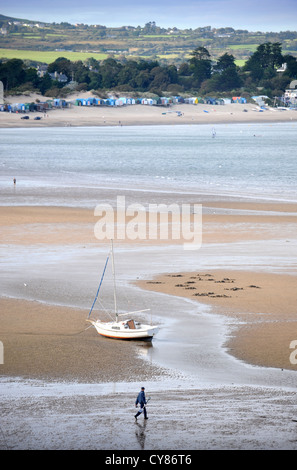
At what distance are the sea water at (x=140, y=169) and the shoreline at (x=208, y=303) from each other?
11.6m

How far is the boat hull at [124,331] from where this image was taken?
23766 mm

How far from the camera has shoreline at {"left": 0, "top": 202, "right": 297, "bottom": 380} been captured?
22.7m

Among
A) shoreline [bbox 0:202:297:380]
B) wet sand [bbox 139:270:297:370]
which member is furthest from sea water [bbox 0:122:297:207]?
wet sand [bbox 139:270:297:370]

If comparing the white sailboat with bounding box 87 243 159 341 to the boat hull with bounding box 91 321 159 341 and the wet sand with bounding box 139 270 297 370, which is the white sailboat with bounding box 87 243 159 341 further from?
the wet sand with bounding box 139 270 297 370

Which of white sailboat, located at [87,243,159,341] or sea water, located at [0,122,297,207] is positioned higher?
white sailboat, located at [87,243,159,341]

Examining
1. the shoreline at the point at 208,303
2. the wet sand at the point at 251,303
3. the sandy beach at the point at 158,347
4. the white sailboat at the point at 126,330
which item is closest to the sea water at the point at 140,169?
the shoreline at the point at 208,303

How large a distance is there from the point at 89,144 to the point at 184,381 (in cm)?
10489

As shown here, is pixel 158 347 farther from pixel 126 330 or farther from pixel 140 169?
pixel 140 169

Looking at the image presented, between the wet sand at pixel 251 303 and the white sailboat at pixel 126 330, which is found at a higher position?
the white sailboat at pixel 126 330

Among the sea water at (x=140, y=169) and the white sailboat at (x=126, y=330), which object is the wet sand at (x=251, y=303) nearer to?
the white sailboat at (x=126, y=330)

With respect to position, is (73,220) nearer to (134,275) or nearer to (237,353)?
(134,275)

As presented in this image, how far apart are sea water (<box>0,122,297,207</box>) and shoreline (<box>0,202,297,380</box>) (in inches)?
458

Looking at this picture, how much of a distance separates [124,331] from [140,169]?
5895 cm
